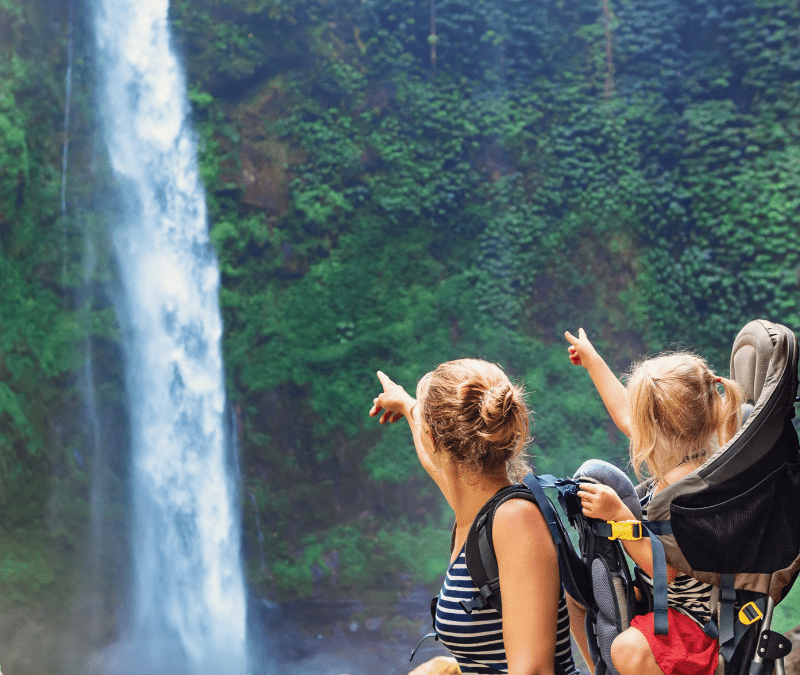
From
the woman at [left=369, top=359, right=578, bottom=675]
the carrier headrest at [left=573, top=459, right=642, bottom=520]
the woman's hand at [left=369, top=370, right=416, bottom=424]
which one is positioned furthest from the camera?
the woman's hand at [left=369, top=370, right=416, bottom=424]

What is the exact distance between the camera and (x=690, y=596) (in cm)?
191

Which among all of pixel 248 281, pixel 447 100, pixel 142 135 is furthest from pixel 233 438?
pixel 447 100

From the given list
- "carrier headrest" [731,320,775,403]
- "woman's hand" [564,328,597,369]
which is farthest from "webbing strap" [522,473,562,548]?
"woman's hand" [564,328,597,369]

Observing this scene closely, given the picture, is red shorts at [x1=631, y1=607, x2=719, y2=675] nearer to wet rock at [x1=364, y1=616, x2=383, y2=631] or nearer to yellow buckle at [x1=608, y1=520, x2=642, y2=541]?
yellow buckle at [x1=608, y1=520, x2=642, y2=541]

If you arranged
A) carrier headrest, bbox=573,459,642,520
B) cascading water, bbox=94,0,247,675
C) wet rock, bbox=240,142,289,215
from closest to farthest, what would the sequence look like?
carrier headrest, bbox=573,459,642,520 < cascading water, bbox=94,0,247,675 < wet rock, bbox=240,142,289,215

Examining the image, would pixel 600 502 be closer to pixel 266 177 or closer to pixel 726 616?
pixel 726 616

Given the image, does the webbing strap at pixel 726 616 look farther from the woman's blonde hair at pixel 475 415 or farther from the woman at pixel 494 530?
the woman's blonde hair at pixel 475 415

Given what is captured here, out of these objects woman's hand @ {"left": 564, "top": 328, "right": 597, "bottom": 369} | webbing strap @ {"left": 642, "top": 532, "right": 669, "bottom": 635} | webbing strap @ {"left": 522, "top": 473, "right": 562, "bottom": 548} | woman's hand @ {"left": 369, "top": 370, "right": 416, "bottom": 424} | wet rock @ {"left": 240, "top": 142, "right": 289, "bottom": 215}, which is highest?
wet rock @ {"left": 240, "top": 142, "right": 289, "bottom": 215}

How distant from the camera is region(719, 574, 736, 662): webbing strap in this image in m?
1.80

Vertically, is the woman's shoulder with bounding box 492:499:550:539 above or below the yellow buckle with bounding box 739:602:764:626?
above

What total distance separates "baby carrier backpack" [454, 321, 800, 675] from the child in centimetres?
Answer: 4

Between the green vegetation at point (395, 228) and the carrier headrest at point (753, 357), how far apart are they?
284 inches

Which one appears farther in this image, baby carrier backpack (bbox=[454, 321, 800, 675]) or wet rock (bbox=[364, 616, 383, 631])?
wet rock (bbox=[364, 616, 383, 631])

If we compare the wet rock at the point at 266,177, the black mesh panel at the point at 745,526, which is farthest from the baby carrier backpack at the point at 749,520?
the wet rock at the point at 266,177
